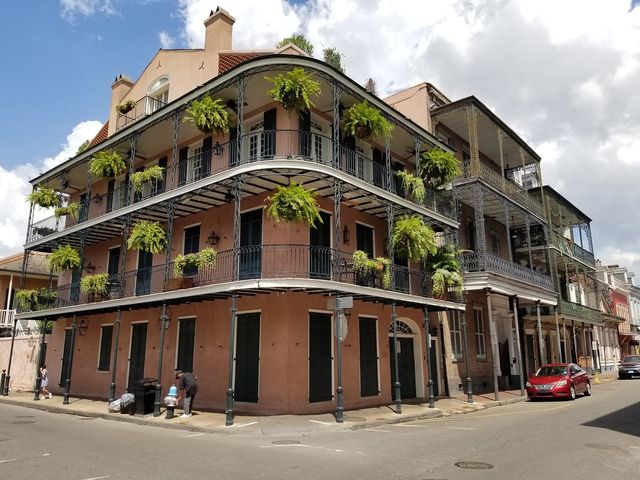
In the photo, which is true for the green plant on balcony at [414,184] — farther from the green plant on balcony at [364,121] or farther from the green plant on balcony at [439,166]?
the green plant on balcony at [364,121]

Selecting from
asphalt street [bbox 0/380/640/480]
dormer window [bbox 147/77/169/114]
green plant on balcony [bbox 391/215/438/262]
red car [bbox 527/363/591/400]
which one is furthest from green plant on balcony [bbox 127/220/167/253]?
red car [bbox 527/363/591/400]

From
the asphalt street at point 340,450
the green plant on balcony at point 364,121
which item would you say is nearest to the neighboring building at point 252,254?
the green plant on balcony at point 364,121

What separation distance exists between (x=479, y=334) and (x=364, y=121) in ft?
37.4

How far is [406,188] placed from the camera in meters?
17.4

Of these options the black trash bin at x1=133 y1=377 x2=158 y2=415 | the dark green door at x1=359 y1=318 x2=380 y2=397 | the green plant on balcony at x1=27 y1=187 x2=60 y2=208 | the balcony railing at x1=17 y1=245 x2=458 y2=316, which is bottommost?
the black trash bin at x1=133 y1=377 x2=158 y2=415

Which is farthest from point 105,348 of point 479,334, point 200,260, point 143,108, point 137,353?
point 479,334

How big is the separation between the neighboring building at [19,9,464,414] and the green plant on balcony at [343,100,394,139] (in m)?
0.44

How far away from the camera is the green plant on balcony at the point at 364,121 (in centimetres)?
1495

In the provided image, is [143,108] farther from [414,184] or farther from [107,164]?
[414,184]

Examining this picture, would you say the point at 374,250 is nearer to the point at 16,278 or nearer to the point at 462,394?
the point at 462,394

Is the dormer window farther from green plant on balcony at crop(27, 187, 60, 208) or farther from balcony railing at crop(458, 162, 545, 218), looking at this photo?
balcony railing at crop(458, 162, 545, 218)

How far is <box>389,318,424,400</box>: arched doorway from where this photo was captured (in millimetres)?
17547

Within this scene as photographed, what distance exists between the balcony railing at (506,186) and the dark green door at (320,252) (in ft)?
25.1

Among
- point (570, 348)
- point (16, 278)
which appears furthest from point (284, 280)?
point (570, 348)
